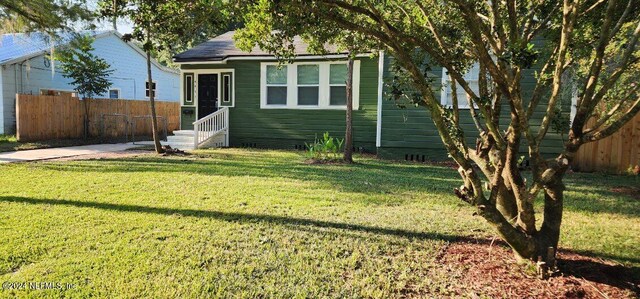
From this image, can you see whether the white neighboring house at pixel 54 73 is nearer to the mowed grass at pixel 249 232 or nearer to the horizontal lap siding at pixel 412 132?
the mowed grass at pixel 249 232

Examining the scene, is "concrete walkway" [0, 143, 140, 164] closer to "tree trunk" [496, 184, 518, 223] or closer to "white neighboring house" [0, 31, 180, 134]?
"white neighboring house" [0, 31, 180, 134]

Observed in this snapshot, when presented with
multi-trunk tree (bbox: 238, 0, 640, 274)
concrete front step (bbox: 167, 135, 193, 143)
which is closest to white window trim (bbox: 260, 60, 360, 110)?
concrete front step (bbox: 167, 135, 193, 143)

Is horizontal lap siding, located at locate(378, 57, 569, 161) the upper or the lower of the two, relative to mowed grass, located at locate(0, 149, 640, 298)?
upper

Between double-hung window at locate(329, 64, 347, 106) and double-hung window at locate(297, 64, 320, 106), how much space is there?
447 mm

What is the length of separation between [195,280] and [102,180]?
5.03 meters

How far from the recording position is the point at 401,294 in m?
3.02

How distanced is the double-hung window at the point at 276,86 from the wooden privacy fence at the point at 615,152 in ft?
28.3

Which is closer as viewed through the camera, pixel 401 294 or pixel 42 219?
pixel 401 294

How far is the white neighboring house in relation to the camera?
16.7 m

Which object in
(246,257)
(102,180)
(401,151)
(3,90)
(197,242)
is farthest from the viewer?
(3,90)

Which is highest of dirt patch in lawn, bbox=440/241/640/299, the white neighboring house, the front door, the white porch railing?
the white neighboring house

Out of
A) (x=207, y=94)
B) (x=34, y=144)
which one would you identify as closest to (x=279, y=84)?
(x=207, y=94)

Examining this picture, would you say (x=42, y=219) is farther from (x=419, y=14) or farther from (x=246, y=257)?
(x=419, y=14)

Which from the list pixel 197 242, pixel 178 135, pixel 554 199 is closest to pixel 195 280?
pixel 197 242
